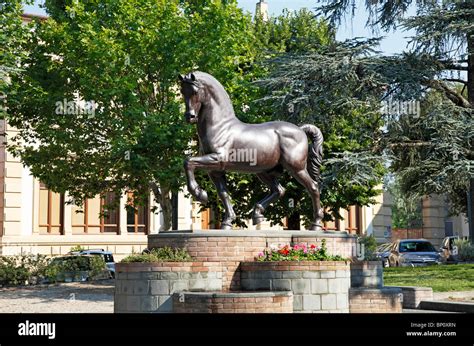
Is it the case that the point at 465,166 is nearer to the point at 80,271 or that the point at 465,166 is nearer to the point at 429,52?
the point at 429,52

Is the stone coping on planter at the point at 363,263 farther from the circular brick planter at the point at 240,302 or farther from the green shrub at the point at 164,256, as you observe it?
the green shrub at the point at 164,256

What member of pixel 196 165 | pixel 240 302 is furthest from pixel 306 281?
pixel 196 165

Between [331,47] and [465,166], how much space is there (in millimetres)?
6532

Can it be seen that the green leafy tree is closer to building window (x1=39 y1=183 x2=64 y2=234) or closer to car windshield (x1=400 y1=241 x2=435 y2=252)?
building window (x1=39 y1=183 x2=64 y2=234)

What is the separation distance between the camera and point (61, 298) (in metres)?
A: 23.4

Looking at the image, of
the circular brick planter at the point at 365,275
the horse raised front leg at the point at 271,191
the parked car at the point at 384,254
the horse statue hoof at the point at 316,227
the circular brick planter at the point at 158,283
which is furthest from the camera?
the parked car at the point at 384,254

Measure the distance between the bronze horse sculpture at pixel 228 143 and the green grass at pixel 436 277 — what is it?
7627mm

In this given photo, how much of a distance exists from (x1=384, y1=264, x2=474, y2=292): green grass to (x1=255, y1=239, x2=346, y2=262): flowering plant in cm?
698

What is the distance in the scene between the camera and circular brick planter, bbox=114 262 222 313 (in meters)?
14.1

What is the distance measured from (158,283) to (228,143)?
3.13 meters

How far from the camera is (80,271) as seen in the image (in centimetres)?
3041

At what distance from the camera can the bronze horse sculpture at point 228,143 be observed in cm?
1484

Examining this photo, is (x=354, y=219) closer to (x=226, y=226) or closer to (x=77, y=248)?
(x=77, y=248)

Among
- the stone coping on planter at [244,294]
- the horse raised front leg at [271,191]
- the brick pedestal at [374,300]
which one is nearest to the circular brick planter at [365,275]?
the brick pedestal at [374,300]
